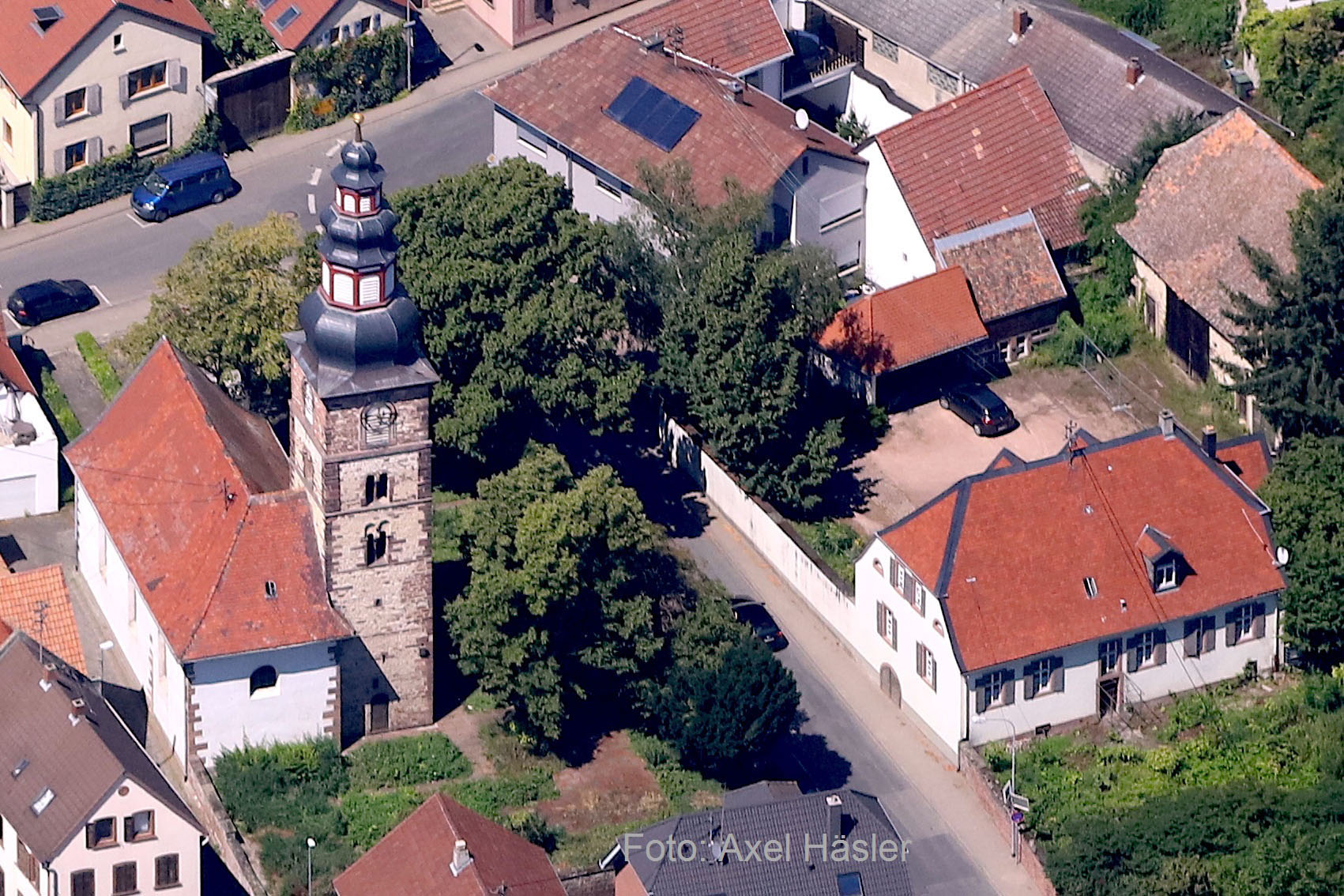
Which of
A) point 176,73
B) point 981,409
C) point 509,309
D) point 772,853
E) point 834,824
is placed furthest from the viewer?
point 176,73

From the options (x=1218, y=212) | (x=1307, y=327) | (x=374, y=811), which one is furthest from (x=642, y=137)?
(x=374, y=811)

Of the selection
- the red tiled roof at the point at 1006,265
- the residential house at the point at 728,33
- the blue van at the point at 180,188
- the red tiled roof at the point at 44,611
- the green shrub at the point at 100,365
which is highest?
the residential house at the point at 728,33

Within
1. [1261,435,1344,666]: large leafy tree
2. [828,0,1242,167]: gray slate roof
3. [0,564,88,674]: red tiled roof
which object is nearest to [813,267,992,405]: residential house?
[828,0,1242,167]: gray slate roof

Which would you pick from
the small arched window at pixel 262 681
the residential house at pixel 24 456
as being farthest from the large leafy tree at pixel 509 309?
the residential house at pixel 24 456

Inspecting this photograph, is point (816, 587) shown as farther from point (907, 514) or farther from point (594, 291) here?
point (594, 291)

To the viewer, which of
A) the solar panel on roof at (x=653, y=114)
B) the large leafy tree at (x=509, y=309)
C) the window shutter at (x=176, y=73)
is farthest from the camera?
the window shutter at (x=176, y=73)

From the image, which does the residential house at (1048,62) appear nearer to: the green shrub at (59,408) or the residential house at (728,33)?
the residential house at (728,33)

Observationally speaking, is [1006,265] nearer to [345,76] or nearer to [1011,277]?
[1011,277]

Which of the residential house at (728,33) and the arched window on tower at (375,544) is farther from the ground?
the residential house at (728,33)
